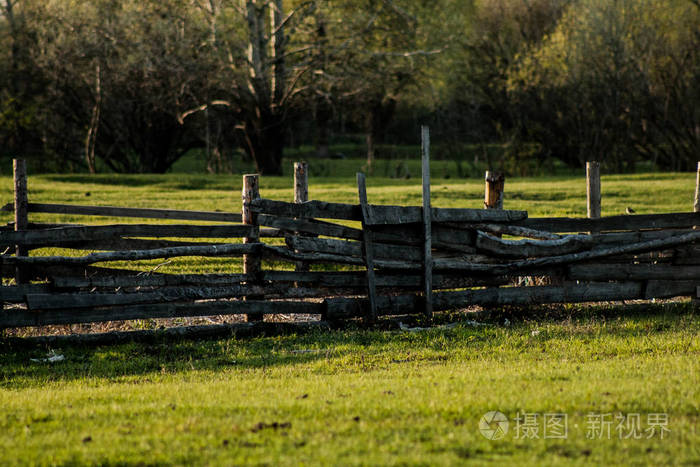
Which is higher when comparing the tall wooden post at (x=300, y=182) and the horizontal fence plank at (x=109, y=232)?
the tall wooden post at (x=300, y=182)

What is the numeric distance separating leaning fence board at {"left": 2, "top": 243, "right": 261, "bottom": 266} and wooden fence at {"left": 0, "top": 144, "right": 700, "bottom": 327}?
0.04ft

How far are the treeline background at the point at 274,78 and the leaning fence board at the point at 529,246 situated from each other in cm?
2281

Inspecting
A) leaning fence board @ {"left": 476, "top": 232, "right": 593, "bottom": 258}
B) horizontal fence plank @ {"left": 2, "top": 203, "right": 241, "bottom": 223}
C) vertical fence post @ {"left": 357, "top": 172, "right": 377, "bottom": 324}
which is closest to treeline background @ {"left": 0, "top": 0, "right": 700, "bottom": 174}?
horizontal fence plank @ {"left": 2, "top": 203, "right": 241, "bottom": 223}

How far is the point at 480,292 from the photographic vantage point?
9.81 meters

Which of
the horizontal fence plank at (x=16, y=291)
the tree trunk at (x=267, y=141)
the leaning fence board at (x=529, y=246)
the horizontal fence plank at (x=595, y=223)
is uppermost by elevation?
the tree trunk at (x=267, y=141)

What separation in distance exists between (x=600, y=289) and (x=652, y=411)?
493cm

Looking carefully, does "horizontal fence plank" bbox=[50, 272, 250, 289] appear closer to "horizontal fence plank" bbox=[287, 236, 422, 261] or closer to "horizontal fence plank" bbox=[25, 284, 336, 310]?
"horizontal fence plank" bbox=[25, 284, 336, 310]

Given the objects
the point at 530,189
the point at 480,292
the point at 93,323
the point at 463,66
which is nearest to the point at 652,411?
the point at 480,292

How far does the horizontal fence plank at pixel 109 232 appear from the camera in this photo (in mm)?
8555

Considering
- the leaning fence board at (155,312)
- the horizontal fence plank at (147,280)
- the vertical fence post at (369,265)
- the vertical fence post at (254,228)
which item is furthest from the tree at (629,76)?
the horizontal fence plank at (147,280)

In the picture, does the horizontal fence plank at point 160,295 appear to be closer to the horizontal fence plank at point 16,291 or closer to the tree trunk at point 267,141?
the horizontal fence plank at point 16,291

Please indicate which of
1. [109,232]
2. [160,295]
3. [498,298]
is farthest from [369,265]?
[109,232]

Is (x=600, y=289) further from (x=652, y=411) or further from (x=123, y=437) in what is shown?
(x=123, y=437)

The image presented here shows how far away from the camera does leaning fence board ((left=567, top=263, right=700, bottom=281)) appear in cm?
1005
